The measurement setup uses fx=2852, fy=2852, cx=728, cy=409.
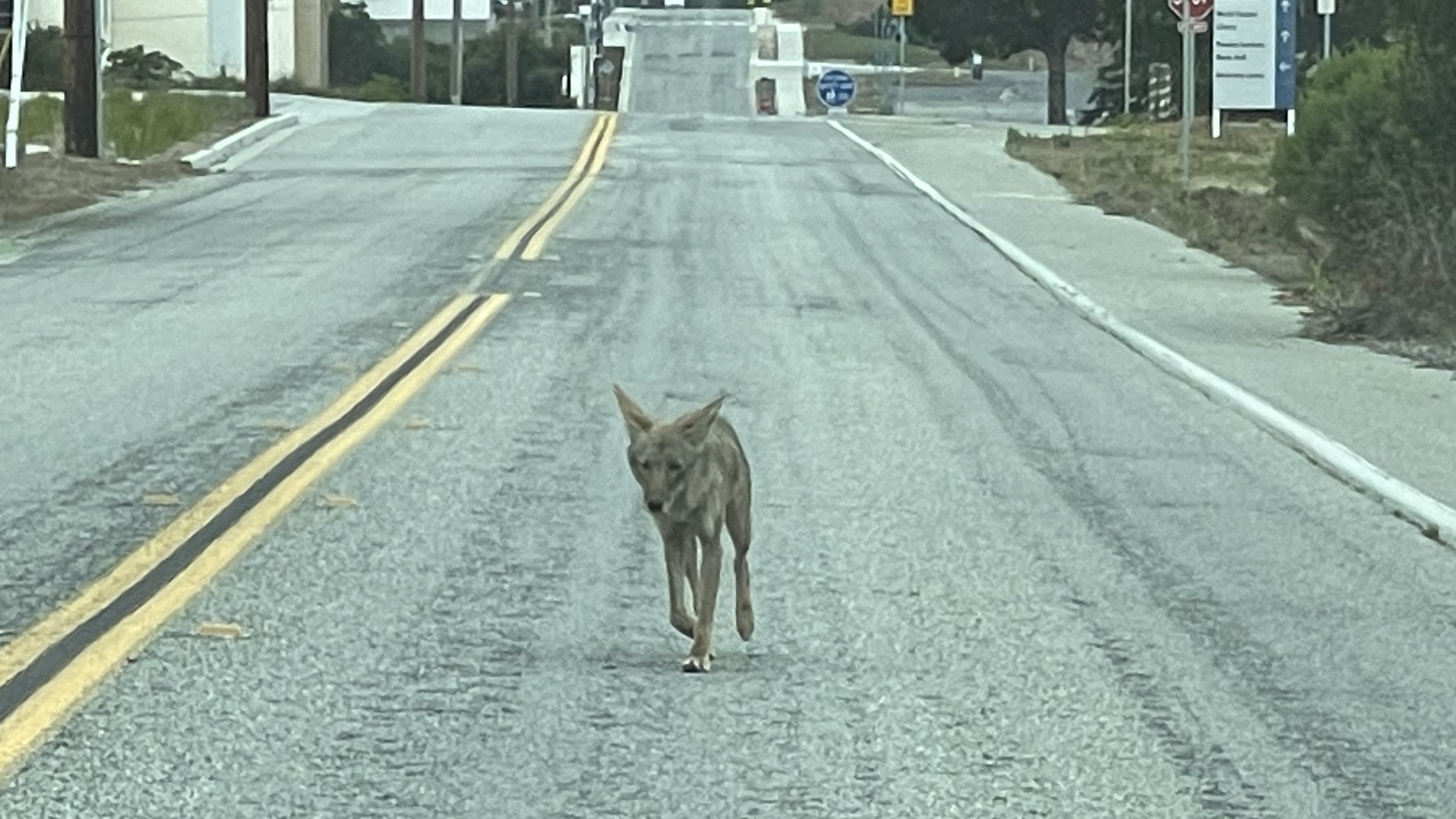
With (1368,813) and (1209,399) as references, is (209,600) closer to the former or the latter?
(1368,813)

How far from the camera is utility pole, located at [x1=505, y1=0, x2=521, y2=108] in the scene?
77812 millimetres

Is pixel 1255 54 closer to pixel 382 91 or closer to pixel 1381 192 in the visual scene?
pixel 1381 192

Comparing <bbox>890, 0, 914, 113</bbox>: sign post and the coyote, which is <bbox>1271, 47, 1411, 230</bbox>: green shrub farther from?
<bbox>890, 0, 914, 113</bbox>: sign post

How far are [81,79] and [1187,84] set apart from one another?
1301 centimetres

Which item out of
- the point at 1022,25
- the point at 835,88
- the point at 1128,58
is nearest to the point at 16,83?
the point at 1128,58

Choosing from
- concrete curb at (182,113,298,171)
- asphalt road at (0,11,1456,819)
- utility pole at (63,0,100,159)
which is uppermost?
utility pole at (63,0,100,159)

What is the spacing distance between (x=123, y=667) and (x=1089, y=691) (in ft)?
8.96

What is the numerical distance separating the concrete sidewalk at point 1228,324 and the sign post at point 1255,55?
2.56 meters

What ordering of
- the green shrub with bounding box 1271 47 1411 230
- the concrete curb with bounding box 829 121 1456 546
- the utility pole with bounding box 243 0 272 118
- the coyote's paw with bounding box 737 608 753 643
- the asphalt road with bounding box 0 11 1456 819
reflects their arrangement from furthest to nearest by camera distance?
the utility pole with bounding box 243 0 272 118 → the green shrub with bounding box 1271 47 1411 230 → the concrete curb with bounding box 829 121 1456 546 → the coyote's paw with bounding box 737 608 753 643 → the asphalt road with bounding box 0 11 1456 819

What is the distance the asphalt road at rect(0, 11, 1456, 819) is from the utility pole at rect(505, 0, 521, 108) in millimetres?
61465

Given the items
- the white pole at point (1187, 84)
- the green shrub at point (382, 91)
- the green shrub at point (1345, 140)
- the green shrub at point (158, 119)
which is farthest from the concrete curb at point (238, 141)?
the green shrub at point (1345, 140)

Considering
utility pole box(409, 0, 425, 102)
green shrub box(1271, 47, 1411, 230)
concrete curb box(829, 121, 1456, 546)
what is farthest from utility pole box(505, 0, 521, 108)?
concrete curb box(829, 121, 1456, 546)

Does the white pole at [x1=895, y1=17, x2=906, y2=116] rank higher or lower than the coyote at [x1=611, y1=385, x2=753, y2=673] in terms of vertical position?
higher

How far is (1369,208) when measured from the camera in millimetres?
22188
